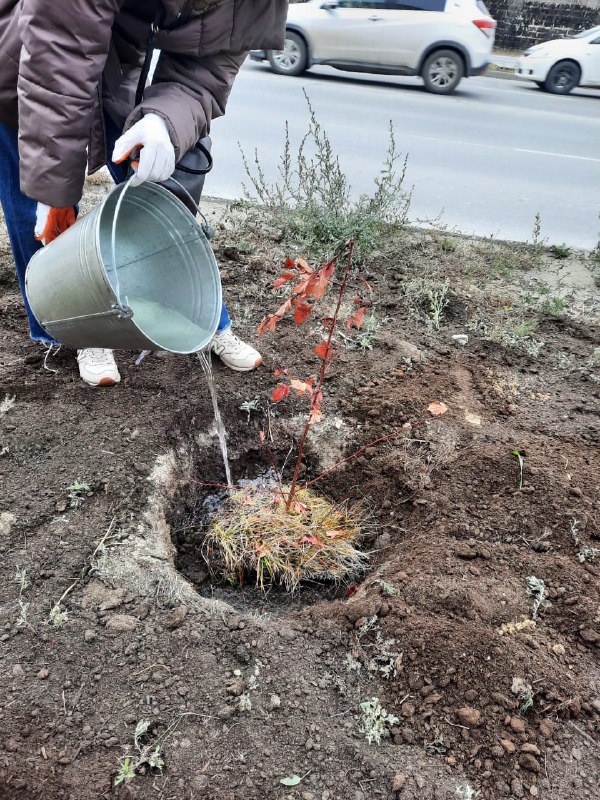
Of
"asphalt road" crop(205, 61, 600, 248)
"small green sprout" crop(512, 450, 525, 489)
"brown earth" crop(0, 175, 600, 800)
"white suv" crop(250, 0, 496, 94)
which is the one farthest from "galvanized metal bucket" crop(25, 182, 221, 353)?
"white suv" crop(250, 0, 496, 94)

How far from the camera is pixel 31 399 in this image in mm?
2668

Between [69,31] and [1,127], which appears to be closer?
[69,31]

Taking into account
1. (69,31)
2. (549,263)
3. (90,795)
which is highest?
(69,31)

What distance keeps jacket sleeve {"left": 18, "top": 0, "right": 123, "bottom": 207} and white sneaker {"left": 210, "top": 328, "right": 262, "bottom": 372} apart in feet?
3.17

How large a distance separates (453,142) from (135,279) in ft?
19.5

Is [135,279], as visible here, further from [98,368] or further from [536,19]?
[536,19]

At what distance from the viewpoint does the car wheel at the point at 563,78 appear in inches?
408

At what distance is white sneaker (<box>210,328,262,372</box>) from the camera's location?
9.46 feet

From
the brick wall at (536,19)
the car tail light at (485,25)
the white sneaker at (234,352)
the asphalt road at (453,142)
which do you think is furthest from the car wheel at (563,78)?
the white sneaker at (234,352)

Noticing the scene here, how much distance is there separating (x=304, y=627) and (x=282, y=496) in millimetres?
531

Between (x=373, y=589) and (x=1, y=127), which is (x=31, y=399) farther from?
(x=373, y=589)

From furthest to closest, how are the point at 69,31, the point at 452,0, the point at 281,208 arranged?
the point at 452,0 < the point at 281,208 < the point at 69,31

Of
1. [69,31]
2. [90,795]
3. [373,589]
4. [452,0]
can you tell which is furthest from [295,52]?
[90,795]

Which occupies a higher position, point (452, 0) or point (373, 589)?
point (452, 0)
